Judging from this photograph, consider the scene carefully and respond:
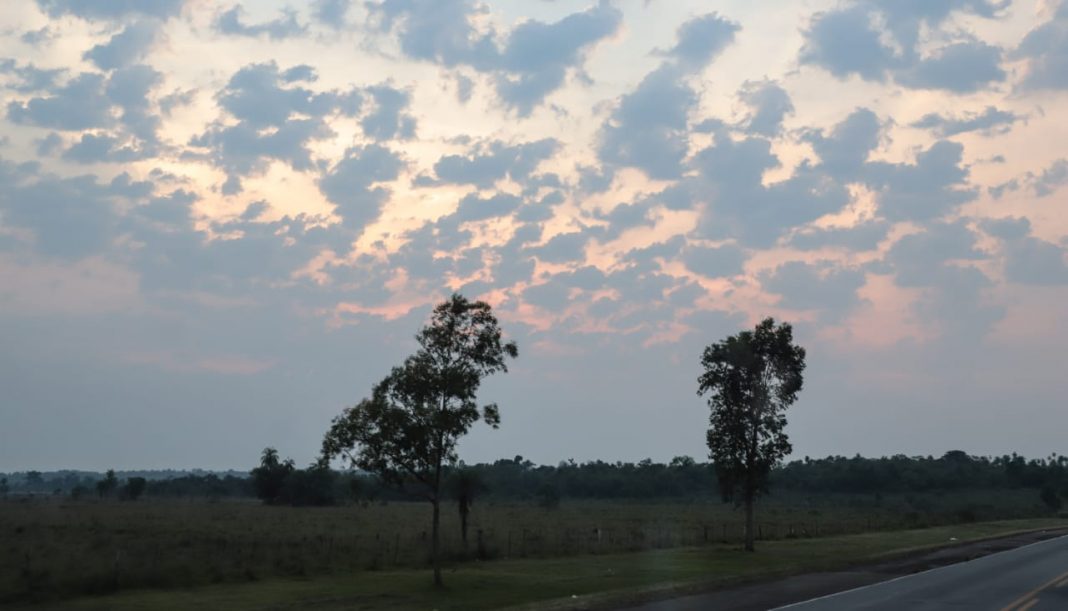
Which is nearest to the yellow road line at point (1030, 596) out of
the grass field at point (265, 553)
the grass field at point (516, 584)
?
the grass field at point (516, 584)

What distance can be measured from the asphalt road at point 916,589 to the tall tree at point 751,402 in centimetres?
781

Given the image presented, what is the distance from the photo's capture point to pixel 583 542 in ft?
167

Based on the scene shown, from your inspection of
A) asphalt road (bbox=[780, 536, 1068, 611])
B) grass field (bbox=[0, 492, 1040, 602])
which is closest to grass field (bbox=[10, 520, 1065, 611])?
grass field (bbox=[0, 492, 1040, 602])

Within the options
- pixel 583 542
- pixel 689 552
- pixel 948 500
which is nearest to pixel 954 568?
pixel 689 552

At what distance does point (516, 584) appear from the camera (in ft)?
105


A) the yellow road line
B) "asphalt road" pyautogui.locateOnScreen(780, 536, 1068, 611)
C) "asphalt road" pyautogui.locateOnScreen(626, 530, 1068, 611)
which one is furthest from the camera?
"asphalt road" pyautogui.locateOnScreen(626, 530, 1068, 611)

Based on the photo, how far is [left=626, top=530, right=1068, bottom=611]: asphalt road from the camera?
2503 centimetres

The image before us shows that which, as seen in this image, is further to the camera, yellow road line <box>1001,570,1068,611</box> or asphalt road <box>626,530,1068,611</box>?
asphalt road <box>626,530,1068,611</box>

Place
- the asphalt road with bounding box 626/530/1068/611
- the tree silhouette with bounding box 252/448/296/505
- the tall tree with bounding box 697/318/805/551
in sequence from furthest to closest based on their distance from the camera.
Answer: the tree silhouette with bounding box 252/448/296/505 < the tall tree with bounding box 697/318/805/551 < the asphalt road with bounding box 626/530/1068/611

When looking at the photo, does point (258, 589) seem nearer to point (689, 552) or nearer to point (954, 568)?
point (689, 552)

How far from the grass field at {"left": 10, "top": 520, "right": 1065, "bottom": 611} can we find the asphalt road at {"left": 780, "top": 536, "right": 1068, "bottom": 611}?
4792 millimetres

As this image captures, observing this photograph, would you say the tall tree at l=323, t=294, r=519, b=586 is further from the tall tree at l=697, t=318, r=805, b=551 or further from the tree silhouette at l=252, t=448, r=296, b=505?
the tree silhouette at l=252, t=448, r=296, b=505

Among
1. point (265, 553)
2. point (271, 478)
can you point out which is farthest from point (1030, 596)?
point (271, 478)

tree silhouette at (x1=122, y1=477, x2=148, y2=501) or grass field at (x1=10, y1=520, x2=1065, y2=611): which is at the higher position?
tree silhouette at (x1=122, y1=477, x2=148, y2=501)
